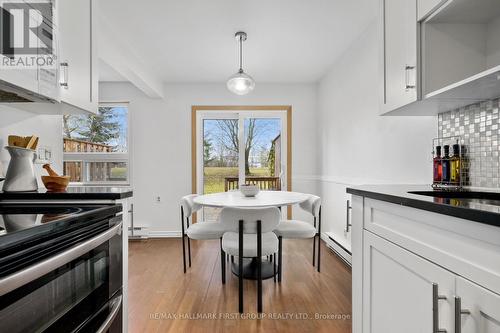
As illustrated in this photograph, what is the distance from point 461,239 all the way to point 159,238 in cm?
401

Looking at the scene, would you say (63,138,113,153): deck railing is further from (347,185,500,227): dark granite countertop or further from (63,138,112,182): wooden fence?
(347,185,500,227): dark granite countertop

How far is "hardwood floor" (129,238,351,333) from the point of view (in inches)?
72.2

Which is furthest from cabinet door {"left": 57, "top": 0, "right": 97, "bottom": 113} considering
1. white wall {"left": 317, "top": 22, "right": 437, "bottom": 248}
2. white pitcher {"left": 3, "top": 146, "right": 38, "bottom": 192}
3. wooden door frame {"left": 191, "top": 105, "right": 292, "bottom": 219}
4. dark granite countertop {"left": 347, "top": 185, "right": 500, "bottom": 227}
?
wooden door frame {"left": 191, "top": 105, "right": 292, "bottom": 219}

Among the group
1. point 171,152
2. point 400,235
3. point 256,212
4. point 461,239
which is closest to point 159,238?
point 171,152

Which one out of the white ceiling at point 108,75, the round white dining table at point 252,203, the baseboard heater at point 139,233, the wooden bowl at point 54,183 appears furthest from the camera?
the baseboard heater at point 139,233

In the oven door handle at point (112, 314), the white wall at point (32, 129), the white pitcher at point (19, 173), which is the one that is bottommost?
the oven door handle at point (112, 314)

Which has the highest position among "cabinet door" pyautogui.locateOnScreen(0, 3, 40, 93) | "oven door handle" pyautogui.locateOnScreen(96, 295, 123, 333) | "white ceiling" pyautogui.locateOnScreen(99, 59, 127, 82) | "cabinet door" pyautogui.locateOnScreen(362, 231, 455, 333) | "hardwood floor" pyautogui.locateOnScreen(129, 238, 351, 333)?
"white ceiling" pyautogui.locateOnScreen(99, 59, 127, 82)

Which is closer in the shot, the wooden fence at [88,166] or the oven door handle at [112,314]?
the oven door handle at [112,314]

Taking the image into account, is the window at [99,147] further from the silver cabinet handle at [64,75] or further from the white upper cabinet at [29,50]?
the white upper cabinet at [29,50]

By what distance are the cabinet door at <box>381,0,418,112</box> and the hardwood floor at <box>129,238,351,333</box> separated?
5.11ft

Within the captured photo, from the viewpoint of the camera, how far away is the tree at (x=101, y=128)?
409 centimetres

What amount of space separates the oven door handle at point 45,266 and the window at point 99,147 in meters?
3.43

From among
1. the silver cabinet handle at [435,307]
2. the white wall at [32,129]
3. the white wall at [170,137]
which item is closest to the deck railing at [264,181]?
the white wall at [170,137]

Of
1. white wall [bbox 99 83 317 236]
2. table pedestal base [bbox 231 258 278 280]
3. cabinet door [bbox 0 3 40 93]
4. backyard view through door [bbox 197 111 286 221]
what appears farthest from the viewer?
backyard view through door [bbox 197 111 286 221]
